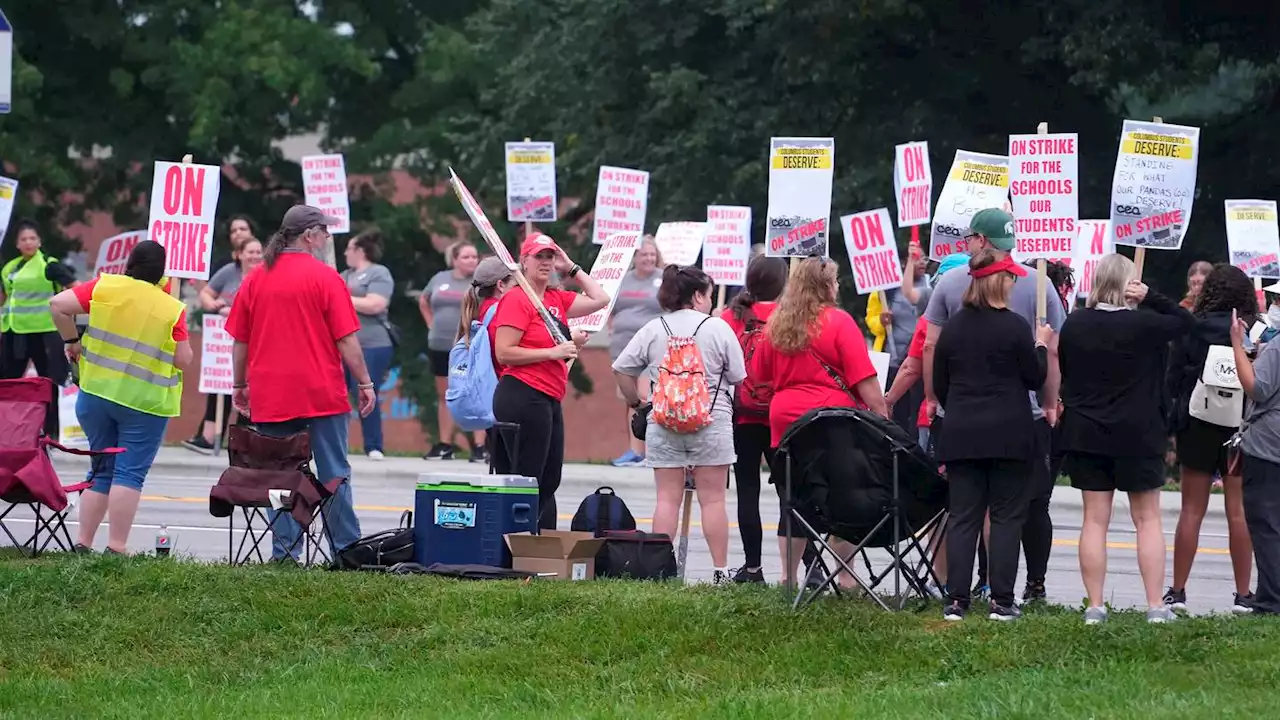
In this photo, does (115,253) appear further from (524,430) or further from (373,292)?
(524,430)

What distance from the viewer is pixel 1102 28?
960 inches

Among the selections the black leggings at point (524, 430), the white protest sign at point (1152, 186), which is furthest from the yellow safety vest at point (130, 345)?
the white protest sign at point (1152, 186)

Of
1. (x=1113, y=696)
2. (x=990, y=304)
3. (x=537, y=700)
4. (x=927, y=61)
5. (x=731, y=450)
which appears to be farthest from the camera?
(x=927, y=61)

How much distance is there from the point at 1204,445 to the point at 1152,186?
190cm

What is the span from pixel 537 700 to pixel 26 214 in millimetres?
24829

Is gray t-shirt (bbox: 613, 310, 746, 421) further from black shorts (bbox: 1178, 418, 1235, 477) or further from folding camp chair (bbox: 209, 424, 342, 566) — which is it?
black shorts (bbox: 1178, 418, 1235, 477)

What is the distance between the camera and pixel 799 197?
1462 centimetres

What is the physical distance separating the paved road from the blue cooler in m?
2.07

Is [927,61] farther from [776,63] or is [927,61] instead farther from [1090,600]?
[1090,600]

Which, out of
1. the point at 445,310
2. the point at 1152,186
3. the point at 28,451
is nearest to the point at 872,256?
the point at 445,310

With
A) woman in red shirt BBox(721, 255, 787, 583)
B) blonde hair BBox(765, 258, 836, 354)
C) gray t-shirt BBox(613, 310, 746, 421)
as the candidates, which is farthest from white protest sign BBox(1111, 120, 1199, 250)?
blonde hair BBox(765, 258, 836, 354)

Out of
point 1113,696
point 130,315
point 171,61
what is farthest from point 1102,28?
point 1113,696

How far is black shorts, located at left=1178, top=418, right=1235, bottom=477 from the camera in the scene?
1096 centimetres

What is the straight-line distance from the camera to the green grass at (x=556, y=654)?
827cm
